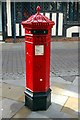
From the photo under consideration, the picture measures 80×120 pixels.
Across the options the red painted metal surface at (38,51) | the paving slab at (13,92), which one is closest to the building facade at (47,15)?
the paving slab at (13,92)

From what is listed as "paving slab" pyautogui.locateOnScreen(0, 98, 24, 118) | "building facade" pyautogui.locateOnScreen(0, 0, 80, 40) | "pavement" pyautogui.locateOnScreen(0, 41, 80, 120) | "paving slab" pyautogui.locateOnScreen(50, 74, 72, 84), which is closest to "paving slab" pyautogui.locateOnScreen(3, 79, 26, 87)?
"pavement" pyautogui.locateOnScreen(0, 41, 80, 120)

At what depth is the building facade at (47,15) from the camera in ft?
45.2

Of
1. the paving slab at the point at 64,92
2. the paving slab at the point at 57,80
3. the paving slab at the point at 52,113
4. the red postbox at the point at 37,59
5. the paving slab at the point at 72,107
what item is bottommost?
the paving slab at the point at 52,113

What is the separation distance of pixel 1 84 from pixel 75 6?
9498mm

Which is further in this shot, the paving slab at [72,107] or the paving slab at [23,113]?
the paving slab at [72,107]

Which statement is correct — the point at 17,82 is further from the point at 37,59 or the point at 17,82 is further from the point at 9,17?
the point at 9,17

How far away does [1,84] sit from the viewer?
627 centimetres

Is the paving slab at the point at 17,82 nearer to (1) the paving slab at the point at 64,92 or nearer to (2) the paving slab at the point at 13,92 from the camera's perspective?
(2) the paving slab at the point at 13,92

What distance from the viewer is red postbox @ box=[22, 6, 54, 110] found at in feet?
14.2

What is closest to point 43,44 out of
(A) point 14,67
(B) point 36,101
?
(B) point 36,101

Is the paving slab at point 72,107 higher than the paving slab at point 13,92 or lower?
lower

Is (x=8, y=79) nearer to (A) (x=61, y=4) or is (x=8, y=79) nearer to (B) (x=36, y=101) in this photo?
(B) (x=36, y=101)

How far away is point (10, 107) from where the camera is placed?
4770 millimetres

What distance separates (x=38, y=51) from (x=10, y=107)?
4.26 ft
